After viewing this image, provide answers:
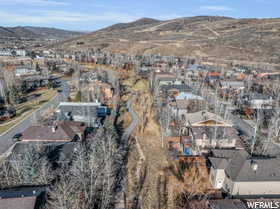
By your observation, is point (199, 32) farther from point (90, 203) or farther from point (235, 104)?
point (90, 203)

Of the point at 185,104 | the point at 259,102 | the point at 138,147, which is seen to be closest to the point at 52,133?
the point at 138,147

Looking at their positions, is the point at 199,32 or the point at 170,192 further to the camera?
the point at 199,32

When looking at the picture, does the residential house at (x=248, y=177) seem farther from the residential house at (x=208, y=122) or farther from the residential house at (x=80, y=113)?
the residential house at (x=80, y=113)

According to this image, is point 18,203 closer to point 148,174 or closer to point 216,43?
point 148,174

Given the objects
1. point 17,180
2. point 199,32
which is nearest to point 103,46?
point 199,32

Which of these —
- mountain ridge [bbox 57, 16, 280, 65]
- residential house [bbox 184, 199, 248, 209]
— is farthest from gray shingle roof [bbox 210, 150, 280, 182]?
mountain ridge [bbox 57, 16, 280, 65]

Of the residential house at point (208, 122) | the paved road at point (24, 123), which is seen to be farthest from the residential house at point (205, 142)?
the paved road at point (24, 123)
